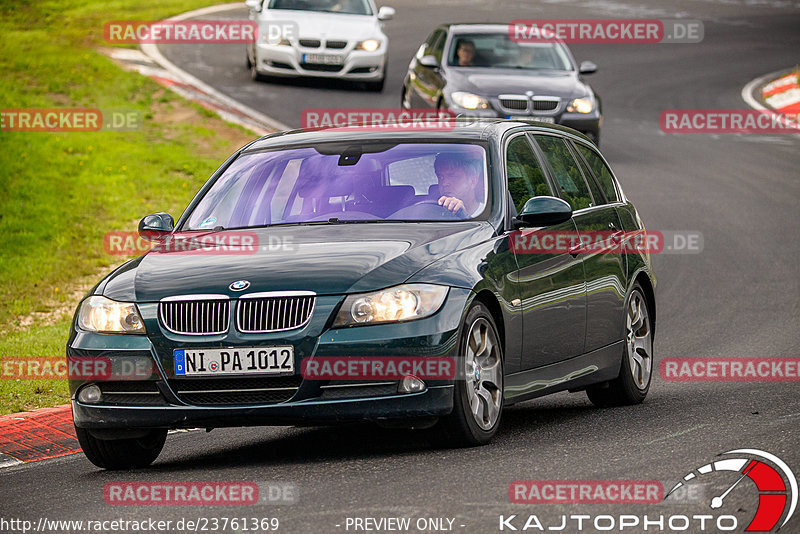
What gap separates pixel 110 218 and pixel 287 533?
41.6ft

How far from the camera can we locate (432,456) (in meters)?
7.13

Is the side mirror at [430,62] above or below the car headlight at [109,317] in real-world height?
below

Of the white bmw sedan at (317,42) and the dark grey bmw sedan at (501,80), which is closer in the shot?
the dark grey bmw sedan at (501,80)

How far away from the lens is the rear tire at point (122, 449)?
757 centimetres

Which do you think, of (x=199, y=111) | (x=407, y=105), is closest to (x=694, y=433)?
(x=407, y=105)

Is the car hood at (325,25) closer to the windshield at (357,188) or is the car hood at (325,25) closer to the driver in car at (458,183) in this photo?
the windshield at (357,188)

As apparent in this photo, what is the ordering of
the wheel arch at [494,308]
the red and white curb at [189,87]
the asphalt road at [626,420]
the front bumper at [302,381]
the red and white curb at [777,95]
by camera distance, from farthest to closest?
the red and white curb at [777,95] < the red and white curb at [189,87] < the wheel arch at [494,308] < the front bumper at [302,381] < the asphalt road at [626,420]

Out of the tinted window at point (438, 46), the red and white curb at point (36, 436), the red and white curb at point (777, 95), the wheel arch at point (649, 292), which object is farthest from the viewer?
the red and white curb at point (777, 95)

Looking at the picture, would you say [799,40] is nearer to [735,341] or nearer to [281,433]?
[735,341]

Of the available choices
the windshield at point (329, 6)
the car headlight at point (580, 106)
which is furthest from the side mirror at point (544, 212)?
the windshield at point (329, 6)

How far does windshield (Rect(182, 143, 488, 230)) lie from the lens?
26.6 ft

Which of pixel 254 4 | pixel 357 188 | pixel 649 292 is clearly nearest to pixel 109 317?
pixel 357 188

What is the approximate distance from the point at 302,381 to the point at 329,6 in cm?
1948

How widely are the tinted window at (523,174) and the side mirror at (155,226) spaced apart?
6.52ft
